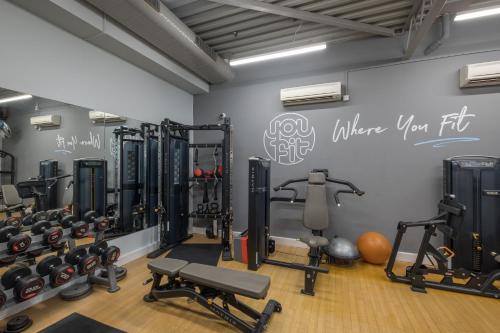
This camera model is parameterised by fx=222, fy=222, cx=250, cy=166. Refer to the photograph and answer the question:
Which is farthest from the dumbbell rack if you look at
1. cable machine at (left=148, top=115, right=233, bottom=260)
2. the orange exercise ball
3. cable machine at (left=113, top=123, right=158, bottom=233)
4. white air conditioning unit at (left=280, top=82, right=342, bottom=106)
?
the orange exercise ball

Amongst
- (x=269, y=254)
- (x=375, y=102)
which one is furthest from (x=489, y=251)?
(x=269, y=254)

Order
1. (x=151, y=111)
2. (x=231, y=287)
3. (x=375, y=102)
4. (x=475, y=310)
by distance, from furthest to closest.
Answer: (x=151, y=111), (x=375, y=102), (x=475, y=310), (x=231, y=287)

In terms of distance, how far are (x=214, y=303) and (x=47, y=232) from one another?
1.86 metres

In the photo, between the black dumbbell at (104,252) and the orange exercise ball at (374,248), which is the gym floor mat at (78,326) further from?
the orange exercise ball at (374,248)

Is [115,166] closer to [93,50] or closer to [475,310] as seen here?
[93,50]

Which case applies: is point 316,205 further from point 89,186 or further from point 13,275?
point 13,275

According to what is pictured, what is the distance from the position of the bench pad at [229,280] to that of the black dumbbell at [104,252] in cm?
101

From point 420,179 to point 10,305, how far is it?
511 cm

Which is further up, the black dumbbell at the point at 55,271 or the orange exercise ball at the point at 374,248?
the black dumbbell at the point at 55,271

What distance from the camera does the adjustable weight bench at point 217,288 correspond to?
1857 mm

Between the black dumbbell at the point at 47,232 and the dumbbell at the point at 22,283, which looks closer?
the dumbbell at the point at 22,283

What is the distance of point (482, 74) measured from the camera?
9.61ft

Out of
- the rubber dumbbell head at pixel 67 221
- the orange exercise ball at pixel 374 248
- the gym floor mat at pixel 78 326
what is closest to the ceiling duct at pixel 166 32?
the rubber dumbbell head at pixel 67 221

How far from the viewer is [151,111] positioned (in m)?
4.00
